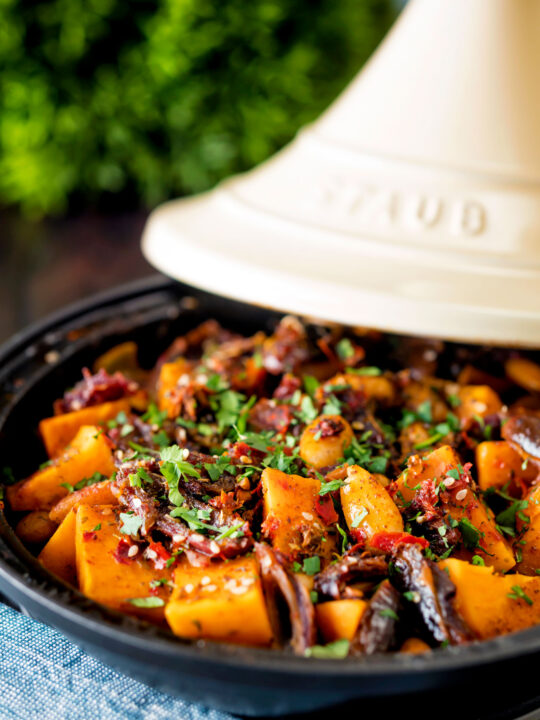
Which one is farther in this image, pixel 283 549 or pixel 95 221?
pixel 95 221

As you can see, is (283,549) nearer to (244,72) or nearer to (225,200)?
(225,200)

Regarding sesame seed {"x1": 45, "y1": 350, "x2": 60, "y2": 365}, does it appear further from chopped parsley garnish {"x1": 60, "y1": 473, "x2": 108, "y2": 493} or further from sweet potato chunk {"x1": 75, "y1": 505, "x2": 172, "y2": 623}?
sweet potato chunk {"x1": 75, "y1": 505, "x2": 172, "y2": 623}

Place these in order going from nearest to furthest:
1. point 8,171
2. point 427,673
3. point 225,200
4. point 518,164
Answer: point 427,673, point 518,164, point 225,200, point 8,171

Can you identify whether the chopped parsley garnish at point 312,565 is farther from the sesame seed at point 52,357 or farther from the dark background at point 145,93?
the dark background at point 145,93

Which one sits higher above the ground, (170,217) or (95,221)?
(170,217)

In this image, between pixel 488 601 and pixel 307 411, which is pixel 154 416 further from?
pixel 488 601

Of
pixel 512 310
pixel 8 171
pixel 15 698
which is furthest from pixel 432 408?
pixel 8 171

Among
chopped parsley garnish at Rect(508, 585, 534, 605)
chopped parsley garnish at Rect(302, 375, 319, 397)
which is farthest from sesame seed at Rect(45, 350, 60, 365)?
chopped parsley garnish at Rect(508, 585, 534, 605)

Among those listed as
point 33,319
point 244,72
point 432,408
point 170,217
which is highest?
point 244,72
